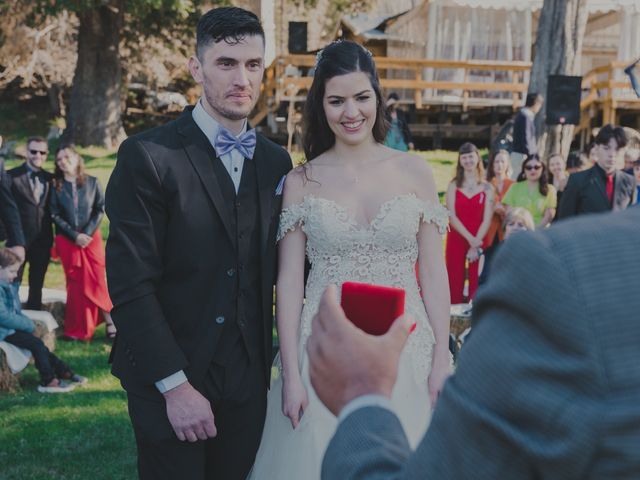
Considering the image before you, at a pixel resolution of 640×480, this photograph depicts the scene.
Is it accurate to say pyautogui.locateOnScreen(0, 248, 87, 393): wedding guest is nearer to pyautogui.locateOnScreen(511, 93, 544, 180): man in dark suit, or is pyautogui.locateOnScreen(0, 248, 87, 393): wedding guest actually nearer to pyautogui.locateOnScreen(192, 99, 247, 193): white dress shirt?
pyautogui.locateOnScreen(192, 99, 247, 193): white dress shirt

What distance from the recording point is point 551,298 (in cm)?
101

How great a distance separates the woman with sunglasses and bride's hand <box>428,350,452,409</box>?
5987mm

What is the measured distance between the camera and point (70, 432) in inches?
226

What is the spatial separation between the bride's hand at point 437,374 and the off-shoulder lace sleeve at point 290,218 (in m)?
0.81

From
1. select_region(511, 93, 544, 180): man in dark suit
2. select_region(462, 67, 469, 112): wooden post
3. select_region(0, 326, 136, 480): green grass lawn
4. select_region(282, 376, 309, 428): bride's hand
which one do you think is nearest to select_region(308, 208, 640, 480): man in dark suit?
select_region(282, 376, 309, 428): bride's hand

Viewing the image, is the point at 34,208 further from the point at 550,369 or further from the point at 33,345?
the point at 550,369

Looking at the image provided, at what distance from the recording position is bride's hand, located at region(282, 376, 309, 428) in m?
3.26

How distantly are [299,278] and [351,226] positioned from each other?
330 mm

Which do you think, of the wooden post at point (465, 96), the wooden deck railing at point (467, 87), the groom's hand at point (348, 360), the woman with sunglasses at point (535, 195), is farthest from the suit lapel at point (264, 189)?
the wooden post at point (465, 96)

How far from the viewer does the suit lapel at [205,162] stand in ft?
9.56

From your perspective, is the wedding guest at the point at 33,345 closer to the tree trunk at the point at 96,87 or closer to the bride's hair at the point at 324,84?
the bride's hair at the point at 324,84

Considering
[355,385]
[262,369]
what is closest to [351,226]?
[262,369]

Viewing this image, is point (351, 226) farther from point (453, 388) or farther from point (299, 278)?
point (453, 388)

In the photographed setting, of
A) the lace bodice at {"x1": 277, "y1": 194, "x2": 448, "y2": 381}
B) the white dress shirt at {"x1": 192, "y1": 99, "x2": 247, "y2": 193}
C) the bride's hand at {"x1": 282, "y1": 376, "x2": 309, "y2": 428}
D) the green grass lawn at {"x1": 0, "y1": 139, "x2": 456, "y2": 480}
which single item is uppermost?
the white dress shirt at {"x1": 192, "y1": 99, "x2": 247, "y2": 193}
